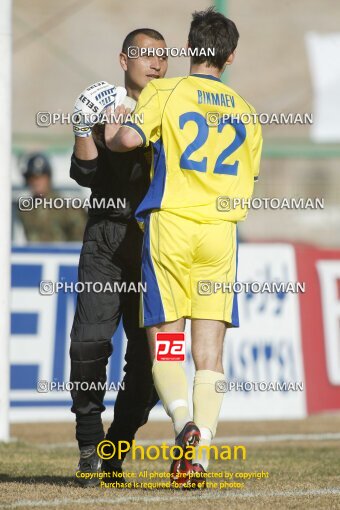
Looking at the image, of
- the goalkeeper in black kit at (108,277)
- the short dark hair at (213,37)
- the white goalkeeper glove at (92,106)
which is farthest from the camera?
the goalkeeper in black kit at (108,277)

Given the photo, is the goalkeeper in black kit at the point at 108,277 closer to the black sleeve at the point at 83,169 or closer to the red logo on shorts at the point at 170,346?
the black sleeve at the point at 83,169

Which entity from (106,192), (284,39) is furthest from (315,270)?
(284,39)

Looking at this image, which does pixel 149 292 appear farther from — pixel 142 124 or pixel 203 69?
pixel 203 69

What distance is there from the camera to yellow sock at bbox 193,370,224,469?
17.0ft

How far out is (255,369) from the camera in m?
10.6

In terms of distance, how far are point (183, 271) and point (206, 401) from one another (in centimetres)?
60

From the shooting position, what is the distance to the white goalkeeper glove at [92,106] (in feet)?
18.3

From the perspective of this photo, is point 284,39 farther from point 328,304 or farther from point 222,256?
point 222,256

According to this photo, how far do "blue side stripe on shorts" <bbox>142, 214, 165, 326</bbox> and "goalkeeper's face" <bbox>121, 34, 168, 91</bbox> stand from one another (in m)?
0.95

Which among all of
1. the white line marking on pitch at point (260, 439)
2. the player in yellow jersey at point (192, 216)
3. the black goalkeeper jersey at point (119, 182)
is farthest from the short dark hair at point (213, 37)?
the white line marking on pitch at point (260, 439)

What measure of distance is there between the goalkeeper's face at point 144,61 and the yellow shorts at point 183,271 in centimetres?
96

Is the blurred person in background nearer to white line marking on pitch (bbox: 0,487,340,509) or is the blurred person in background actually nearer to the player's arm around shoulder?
the player's arm around shoulder

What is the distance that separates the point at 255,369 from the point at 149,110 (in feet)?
18.7

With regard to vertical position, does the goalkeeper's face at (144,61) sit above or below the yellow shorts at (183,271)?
above
